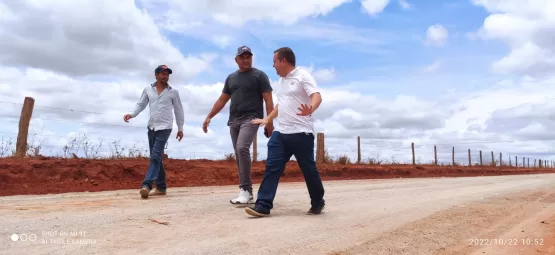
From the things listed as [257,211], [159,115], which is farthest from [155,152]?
[257,211]

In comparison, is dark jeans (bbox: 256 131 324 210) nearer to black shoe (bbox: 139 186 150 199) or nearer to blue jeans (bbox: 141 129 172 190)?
black shoe (bbox: 139 186 150 199)

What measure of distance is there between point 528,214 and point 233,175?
9296 millimetres

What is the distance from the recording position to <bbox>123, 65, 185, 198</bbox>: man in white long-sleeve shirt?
692 cm

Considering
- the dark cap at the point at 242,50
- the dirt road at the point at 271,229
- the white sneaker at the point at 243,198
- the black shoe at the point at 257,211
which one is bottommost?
the dirt road at the point at 271,229

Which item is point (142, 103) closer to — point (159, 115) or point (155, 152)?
point (159, 115)

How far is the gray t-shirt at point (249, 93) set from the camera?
19.1ft

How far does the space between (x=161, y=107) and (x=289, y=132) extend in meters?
2.89

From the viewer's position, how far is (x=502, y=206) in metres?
6.44

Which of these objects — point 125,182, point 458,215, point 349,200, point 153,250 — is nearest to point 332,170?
point 125,182

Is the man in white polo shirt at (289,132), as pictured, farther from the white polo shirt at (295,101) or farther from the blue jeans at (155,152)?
the blue jeans at (155,152)

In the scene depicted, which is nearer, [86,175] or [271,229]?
[271,229]

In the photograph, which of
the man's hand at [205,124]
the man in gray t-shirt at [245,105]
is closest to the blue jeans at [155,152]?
the man's hand at [205,124]

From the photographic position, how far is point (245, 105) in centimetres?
581

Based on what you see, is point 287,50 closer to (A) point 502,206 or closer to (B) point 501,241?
(B) point 501,241
